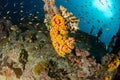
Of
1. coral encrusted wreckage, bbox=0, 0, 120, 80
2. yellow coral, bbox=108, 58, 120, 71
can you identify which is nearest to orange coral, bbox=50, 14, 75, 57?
coral encrusted wreckage, bbox=0, 0, 120, 80

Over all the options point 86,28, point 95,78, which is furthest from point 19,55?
point 86,28

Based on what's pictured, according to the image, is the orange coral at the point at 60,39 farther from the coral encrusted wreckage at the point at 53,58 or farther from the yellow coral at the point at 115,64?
the yellow coral at the point at 115,64

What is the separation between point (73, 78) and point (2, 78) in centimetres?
368

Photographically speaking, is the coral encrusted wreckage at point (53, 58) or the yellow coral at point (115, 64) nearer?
the yellow coral at point (115, 64)

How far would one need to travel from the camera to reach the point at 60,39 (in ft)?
35.9

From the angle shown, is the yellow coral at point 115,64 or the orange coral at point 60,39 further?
the orange coral at point 60,39

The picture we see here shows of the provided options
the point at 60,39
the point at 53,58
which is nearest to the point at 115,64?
A: the point at 60,39

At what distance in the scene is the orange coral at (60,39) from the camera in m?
10.9

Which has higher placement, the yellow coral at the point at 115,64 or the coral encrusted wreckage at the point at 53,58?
the yellow coral at the point at 115,64

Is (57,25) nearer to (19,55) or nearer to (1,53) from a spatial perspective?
(19,55)

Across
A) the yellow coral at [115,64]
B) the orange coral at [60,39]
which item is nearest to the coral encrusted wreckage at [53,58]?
the orange coral at [60,39]

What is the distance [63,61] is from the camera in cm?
1141

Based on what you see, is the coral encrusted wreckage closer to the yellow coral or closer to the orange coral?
the orange coral

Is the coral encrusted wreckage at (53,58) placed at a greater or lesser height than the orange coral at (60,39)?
lesser
